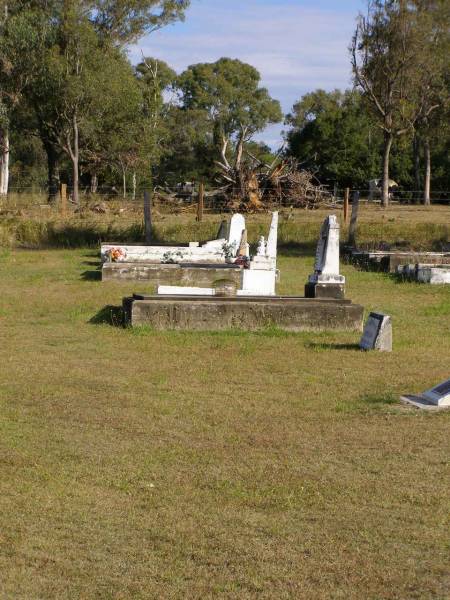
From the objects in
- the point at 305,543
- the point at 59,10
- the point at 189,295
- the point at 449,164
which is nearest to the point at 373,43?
the point at 59,10

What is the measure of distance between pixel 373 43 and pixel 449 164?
56.5 ft

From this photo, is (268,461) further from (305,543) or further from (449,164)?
(449,164)

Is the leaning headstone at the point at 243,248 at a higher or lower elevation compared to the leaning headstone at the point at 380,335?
higher

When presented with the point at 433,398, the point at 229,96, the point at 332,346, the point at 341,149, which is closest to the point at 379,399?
the point at 433,398

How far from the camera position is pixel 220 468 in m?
6.48

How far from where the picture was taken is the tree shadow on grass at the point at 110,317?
13.2 m

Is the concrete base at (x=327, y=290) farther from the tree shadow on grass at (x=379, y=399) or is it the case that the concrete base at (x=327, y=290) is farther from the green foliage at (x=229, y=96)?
the green foliage at (x=229, y=96)

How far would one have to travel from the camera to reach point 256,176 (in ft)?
126

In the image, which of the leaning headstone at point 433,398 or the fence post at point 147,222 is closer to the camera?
the leaning headstone at point 433,398

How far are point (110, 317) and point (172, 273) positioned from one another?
178 inches

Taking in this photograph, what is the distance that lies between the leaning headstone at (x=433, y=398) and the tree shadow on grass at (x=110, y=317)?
5404mm

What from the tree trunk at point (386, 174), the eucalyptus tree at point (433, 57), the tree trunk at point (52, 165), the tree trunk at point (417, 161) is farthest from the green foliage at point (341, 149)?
the tree trunk at point (52, 165)

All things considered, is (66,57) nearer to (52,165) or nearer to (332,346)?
(52,165)

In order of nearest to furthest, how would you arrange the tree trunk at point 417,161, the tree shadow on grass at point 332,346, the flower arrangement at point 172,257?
the tree shadow on grass at point 332,346, the flower arrangement at point 172,257, the tree trunk at point 417,161
